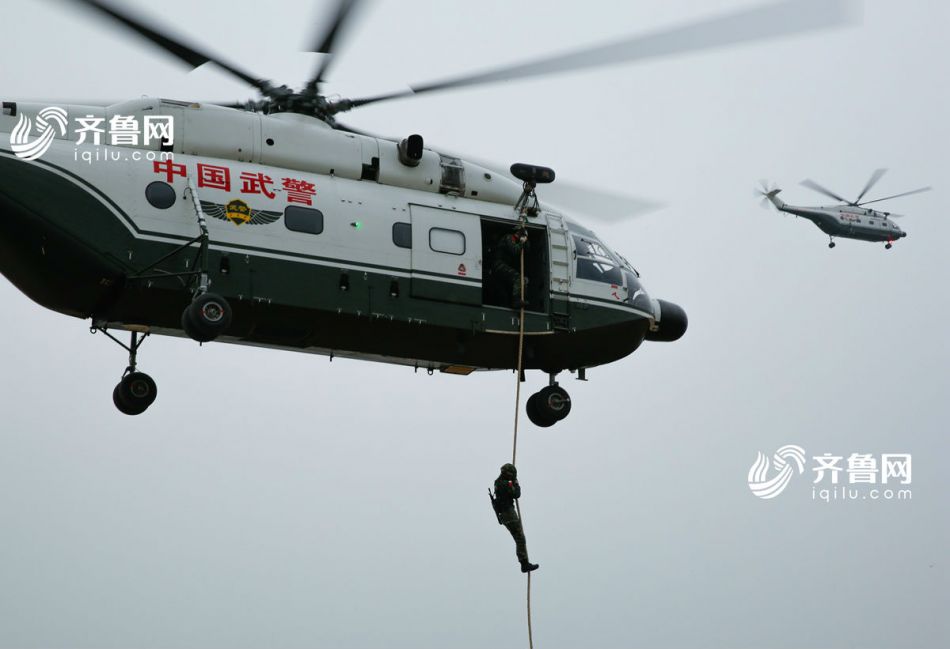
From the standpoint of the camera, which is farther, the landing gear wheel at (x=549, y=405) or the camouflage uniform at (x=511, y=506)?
the landing gear wheel at (x=549, y=405)

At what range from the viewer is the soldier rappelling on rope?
1712 cm

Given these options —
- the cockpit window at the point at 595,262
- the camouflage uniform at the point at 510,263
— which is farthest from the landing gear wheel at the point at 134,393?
the cockpit window at the point at 595,262

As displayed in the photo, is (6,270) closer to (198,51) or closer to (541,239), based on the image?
(198,51)

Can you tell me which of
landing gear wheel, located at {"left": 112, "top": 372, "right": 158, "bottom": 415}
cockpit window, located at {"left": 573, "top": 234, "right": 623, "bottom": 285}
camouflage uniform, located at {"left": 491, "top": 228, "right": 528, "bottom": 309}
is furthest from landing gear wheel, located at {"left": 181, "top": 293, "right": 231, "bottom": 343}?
cockpit window, located at {"left": 573, "top": 234, "right": 623, "bottom": 285}

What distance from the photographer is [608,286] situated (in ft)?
61.4

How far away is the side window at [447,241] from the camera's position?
1738 cm

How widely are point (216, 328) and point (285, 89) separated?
3.97m

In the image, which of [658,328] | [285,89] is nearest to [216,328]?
[285,89]

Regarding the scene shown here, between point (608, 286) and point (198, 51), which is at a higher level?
point (198, 51)

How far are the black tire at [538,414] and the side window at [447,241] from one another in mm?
2598

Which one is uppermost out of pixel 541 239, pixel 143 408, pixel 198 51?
pixel 198 51

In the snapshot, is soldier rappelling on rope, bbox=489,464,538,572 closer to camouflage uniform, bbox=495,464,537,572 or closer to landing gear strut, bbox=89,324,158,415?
camouflage uniform, bbox=495,464,537,572

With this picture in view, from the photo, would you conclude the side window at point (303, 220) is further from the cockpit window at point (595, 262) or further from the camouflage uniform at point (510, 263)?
the cockpit window at point (595, 262)

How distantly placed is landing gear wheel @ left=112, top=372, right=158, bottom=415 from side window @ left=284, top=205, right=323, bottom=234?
2.70m
